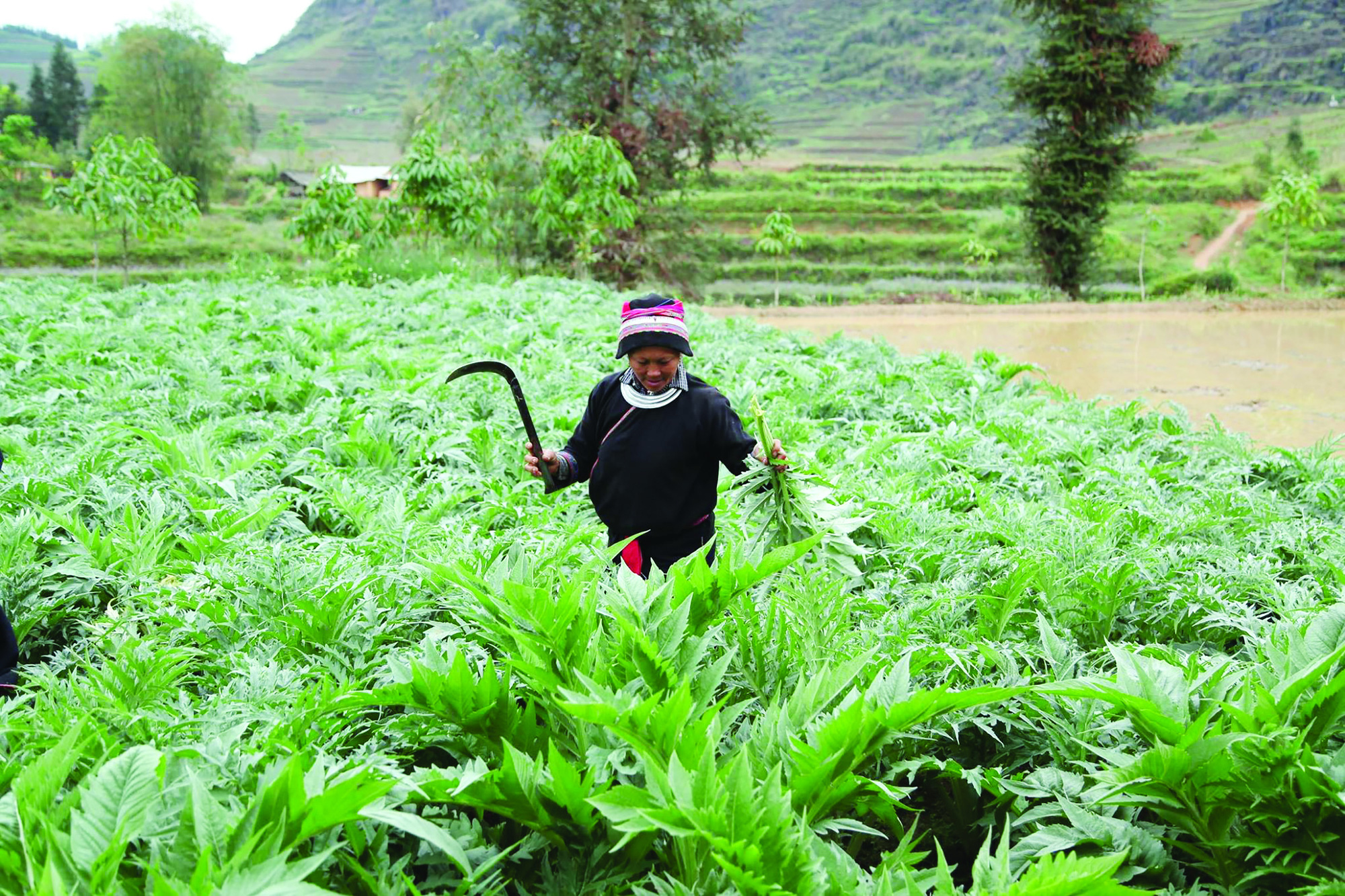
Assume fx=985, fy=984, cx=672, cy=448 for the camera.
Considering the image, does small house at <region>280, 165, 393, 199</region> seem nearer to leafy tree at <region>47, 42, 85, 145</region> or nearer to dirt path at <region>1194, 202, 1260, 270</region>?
leafy tree at <region>47, 42, 85, 145</region>

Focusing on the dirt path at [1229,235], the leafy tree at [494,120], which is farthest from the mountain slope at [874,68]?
the dirt path at [1229,235]

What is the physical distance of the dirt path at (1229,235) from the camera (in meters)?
37.9

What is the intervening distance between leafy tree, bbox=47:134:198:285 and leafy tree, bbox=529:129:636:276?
6244 mm

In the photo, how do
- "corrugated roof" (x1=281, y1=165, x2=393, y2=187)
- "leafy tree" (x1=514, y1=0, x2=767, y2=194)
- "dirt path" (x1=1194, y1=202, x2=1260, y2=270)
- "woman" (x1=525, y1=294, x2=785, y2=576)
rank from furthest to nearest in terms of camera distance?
1. "corrugated roof" (x1=281, y1=165, x2=393, y2=187)
2. "dirt path" (x1=1194, y1=202, x2=1260, y2=270)
3. "leafy tree" (x1=514, y1=0, x2=767, y2=194)
4. "woman" (x1=525, y1=294, x2=785, y2=576)

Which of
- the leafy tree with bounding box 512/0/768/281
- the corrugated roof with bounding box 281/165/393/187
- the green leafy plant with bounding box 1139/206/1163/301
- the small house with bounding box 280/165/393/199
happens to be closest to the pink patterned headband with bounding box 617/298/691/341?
the leafy tree with bounding box 512/0/768/281

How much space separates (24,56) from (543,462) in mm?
205846

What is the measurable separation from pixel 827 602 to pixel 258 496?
2.62 meters

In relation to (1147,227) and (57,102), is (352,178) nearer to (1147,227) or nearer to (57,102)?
(57,102)

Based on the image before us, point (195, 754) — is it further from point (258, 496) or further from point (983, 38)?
point (983, 38)

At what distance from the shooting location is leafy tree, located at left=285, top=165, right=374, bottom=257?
17266 millimetres

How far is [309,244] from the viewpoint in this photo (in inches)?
690

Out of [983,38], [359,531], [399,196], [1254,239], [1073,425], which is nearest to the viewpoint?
[359,531]

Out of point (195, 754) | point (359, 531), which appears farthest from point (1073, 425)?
point (195, 754)

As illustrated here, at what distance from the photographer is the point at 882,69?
11475cm
